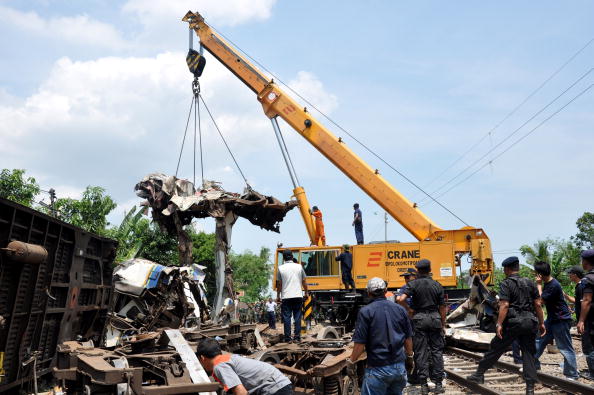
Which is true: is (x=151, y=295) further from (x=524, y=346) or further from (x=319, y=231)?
(x=524, y=346)

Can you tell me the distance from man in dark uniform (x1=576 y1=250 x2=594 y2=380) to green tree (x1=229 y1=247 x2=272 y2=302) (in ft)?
169

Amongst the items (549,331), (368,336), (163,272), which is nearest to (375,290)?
(368,336)

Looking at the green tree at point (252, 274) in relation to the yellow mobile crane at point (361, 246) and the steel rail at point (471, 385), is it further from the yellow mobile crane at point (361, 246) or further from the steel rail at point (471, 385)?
the steel rail at point (471, 385)

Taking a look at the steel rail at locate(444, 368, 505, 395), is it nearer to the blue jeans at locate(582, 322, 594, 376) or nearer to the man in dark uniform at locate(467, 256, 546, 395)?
the man in dark uniform at locate(467, 256, 546, 395)

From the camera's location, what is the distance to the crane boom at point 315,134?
1447 centimetres

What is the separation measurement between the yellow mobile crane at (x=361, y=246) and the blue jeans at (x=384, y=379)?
29.3 ft

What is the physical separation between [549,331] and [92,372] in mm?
6793

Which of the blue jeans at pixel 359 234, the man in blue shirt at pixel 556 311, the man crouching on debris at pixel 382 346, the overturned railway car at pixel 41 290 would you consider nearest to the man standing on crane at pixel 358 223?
the blue jeans at pixel 359 234

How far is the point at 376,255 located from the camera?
49.0ft

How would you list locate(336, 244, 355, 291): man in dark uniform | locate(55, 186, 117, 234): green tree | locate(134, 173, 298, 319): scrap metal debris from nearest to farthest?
locate(134, 173, 298, 319): scrap metal debris, locate(336, 244, 355, 291): man in dark uniform, locate(55, 186, 117, 234): green tree

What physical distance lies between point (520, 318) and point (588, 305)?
1122mm

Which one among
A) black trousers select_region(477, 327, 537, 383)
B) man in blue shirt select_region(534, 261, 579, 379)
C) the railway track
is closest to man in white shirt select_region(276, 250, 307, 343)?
the railway track

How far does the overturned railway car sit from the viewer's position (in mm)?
5957

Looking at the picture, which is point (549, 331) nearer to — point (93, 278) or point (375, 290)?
point (375, 290)
